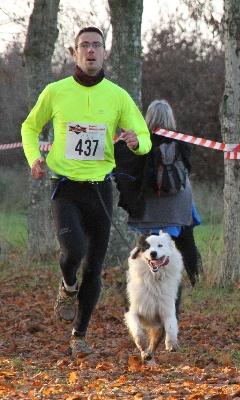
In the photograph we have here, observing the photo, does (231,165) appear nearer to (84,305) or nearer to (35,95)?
(84,305)

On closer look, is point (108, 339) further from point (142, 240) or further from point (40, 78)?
point (40, 78)

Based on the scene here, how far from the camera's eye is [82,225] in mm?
6836

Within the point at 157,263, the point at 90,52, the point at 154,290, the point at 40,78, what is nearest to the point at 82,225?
the point at 157,263

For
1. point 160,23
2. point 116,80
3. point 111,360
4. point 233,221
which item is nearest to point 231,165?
point 233,221

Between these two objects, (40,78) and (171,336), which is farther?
(40,78)

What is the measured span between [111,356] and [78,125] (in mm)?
1938

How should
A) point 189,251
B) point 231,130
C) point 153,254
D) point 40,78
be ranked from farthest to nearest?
point 40,78
point 231,130
point 189,251
point 153,254

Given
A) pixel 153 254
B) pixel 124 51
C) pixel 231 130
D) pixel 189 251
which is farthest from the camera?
pixel 124 51

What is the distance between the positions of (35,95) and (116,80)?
8.50 ft

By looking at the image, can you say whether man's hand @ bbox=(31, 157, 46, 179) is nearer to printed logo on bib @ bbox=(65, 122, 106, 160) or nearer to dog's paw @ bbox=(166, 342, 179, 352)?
printed logo on bib @ bbox=(65, 122, 106, 160)

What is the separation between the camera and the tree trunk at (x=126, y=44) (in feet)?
39.9

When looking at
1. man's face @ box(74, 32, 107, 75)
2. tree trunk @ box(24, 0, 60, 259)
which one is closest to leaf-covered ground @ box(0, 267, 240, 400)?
man's face @ box(74, 32, 107, 75)

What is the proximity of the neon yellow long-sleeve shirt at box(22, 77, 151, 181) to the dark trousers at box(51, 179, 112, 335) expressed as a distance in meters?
0.11

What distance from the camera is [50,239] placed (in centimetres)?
1445
